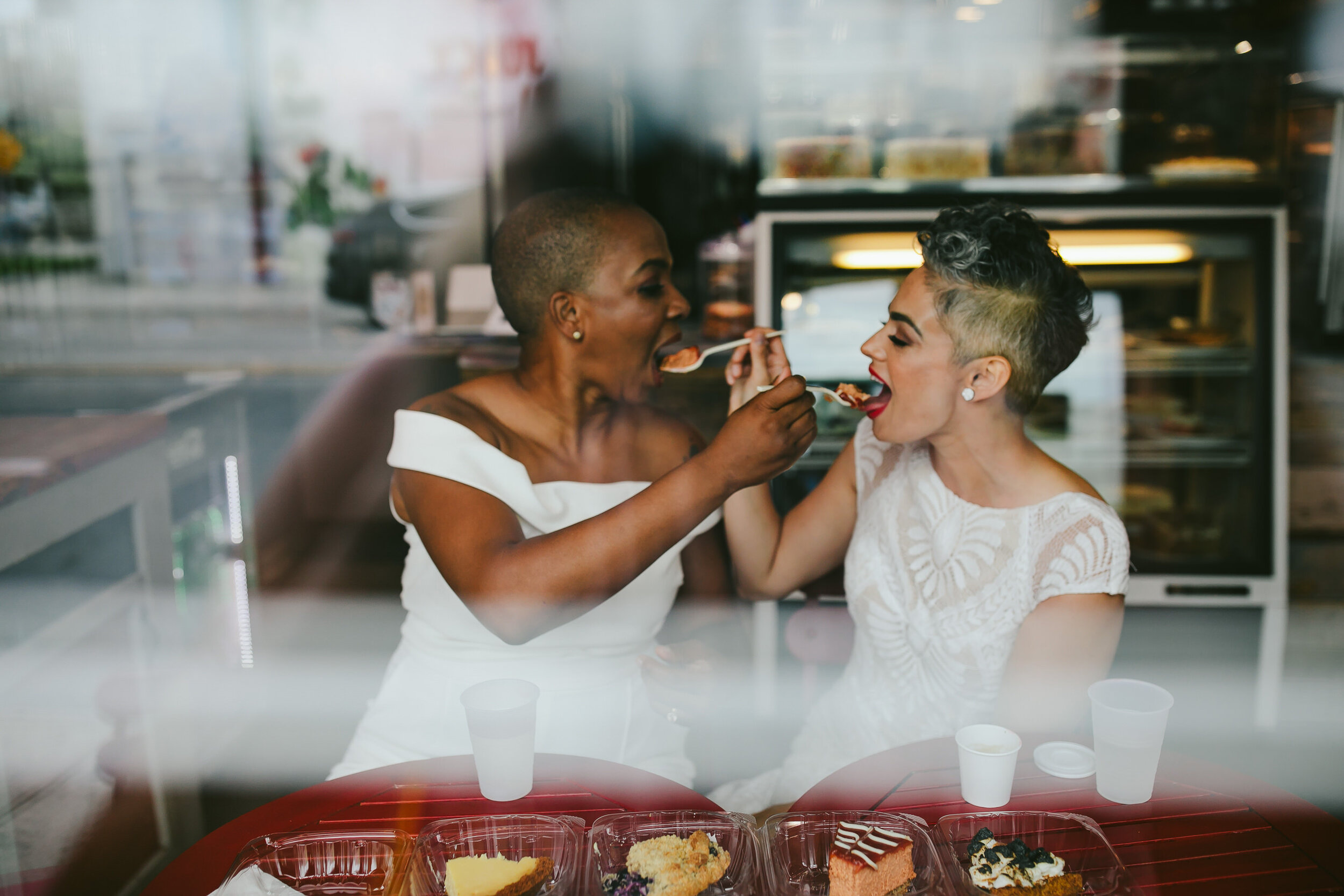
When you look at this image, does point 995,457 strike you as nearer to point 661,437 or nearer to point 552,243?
point 661,437

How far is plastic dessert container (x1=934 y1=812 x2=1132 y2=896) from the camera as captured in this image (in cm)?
108

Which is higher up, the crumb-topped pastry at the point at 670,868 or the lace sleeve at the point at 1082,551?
the lace sleeve at the point at 1082,551

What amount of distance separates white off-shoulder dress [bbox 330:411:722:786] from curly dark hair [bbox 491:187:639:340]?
0.31 meters

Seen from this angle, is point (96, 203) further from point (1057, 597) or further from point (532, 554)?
point (1057, 597)

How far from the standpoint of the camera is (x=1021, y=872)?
1048 millimetres

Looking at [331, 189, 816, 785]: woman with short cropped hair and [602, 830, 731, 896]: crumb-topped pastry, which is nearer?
[602, 830, 731, 896]: crumb-topped pastry

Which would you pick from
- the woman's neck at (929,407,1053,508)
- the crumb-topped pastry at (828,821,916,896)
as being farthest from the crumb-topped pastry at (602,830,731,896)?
the woman's neck at (929,407,1053,508)

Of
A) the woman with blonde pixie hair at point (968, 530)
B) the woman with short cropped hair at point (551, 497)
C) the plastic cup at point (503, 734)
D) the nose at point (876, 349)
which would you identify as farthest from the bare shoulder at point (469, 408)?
the nose at point (876, 349)

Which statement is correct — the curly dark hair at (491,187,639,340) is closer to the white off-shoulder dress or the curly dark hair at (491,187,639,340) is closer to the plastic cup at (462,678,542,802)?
the white off-shoulder dress

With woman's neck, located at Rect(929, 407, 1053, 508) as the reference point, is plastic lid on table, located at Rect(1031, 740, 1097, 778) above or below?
below

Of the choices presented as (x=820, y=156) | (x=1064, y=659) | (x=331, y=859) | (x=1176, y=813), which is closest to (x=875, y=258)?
(x=820, y=156)

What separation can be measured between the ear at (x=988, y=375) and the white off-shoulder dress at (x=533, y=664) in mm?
695

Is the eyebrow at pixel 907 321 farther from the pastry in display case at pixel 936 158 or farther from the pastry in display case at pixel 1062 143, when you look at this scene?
the pastry in display case at pixel 1062 143

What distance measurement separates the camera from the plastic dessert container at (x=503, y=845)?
1067mm
